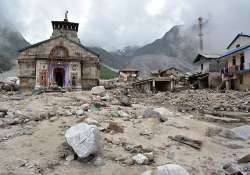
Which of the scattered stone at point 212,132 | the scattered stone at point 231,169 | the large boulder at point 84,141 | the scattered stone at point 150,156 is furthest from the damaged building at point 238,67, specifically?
the large boulder at point 84,141

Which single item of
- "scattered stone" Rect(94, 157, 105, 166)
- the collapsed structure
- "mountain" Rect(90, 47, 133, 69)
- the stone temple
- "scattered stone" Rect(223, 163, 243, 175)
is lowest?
"scattered stone" Rect(223, 163, 243, 175)

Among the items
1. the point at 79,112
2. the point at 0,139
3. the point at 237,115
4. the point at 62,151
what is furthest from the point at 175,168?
the point at 237,115

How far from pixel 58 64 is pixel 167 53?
9317 cm

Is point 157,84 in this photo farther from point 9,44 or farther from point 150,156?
point 9,44

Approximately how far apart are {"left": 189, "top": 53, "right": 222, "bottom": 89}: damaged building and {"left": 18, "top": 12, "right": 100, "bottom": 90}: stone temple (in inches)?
489

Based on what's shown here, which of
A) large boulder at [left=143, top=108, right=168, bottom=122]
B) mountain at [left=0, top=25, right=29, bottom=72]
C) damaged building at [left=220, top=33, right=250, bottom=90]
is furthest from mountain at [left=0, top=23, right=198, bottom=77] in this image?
large boulder at [left=143, top=108, right=168, bottom=122]

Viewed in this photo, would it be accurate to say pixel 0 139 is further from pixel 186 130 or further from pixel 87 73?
pixel 87 73

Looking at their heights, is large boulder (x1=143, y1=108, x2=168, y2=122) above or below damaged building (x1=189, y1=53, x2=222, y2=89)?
below

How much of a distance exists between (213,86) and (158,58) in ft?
259

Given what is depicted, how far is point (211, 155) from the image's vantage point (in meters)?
8.45

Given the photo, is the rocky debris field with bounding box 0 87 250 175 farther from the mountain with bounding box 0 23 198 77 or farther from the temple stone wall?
the mountain with bounding box 0 23 198 77

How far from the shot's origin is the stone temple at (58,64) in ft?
104

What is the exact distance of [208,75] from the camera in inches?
1315

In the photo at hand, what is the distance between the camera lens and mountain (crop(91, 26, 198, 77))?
351ft
